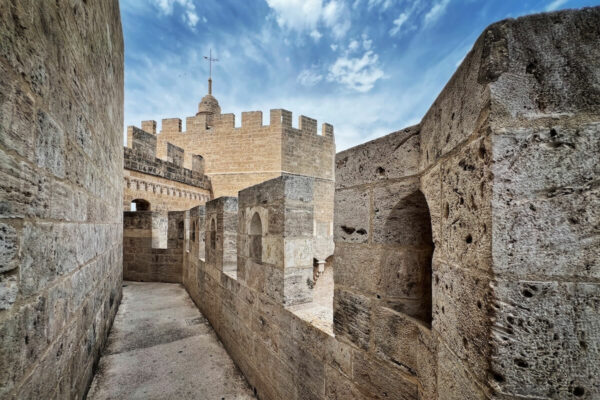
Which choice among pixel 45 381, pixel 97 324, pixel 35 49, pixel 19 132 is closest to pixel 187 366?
pixel 97 324

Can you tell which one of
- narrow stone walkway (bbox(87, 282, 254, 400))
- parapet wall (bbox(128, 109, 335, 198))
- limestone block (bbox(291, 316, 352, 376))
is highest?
parapet wall (bbox(128, 109, 335, 198))

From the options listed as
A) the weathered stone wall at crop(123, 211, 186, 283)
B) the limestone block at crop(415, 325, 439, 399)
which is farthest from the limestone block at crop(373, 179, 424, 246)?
the weathered stone wall at crop(123, 211, 186, 283)

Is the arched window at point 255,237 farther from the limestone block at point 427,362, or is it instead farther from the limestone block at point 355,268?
the limestone block at point 427,362

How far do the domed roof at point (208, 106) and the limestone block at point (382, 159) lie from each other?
58.2 feet

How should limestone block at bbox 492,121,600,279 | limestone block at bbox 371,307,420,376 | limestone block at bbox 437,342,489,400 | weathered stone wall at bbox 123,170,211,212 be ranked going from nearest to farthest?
limestone block at bbox 492,121,600,279 < limestone block at bbox 437,342,489,400 < limestone block at bbox 371,307,420,376 < weathered stone wall at bbox 123,170,211,212

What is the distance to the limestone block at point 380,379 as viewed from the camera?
1260 millimetres

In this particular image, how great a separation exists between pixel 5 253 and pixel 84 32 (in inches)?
68.0

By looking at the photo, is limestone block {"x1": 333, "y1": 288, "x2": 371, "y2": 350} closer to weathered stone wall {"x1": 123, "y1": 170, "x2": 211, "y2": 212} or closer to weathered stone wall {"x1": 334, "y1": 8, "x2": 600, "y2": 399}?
weathered stone wall {"x1": 334, "y1": 8, "x2": 600, "y2": 399}

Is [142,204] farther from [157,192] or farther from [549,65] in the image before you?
[549,65]

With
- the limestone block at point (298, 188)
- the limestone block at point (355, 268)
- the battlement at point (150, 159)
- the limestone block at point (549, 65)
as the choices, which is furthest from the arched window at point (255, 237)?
the battlement at point (150, 159)

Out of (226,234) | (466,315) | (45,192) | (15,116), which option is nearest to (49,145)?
(45,192)

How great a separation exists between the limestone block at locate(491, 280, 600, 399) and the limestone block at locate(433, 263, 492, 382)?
34 millimetres

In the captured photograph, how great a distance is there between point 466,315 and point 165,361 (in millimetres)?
3616

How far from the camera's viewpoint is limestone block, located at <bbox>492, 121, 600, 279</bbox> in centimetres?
69
